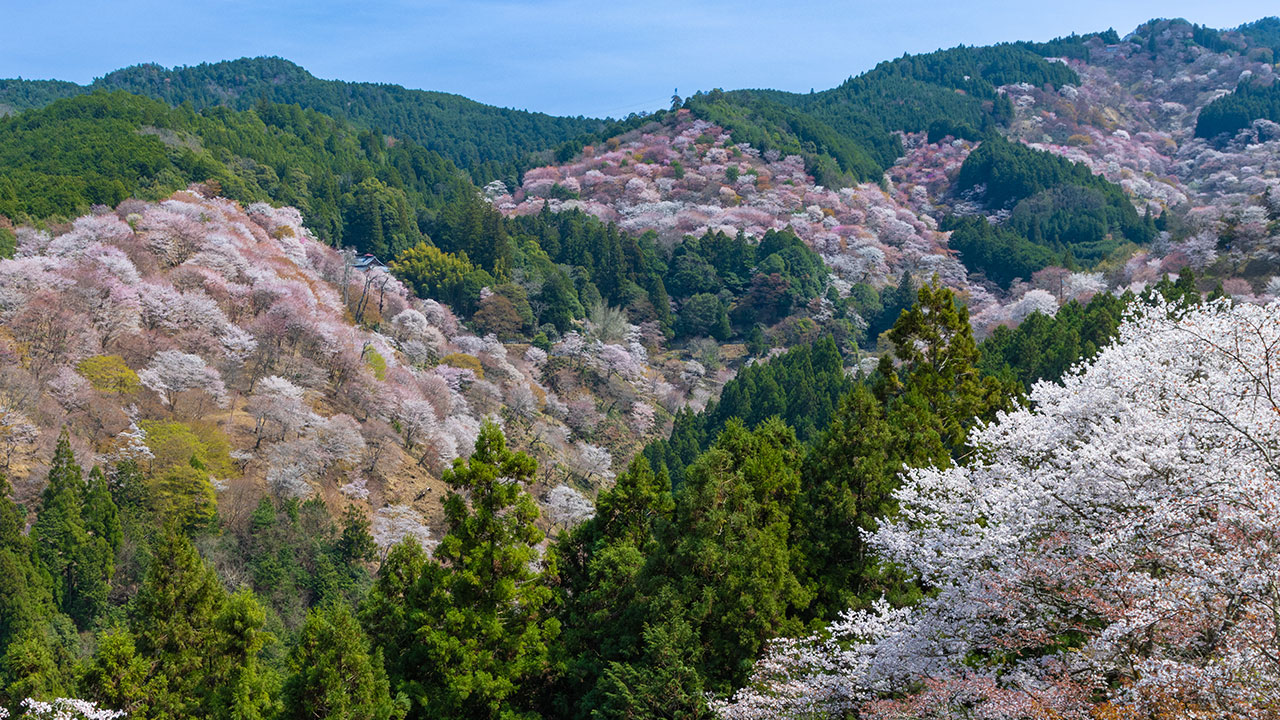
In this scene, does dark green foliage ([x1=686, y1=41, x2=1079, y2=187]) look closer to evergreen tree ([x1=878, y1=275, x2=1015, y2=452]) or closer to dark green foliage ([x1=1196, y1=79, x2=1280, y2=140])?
dark green foliage ([x1=1196, y1=79, x2=1280, y2=140])

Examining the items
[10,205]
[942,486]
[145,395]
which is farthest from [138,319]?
[942,486]

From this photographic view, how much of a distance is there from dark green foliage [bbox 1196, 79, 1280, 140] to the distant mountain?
83321mm

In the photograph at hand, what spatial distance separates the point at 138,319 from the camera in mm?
41406

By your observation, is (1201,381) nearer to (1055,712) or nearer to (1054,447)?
(1054,447)

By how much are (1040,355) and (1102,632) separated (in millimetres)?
30675

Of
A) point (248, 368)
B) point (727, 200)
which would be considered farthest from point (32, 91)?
point (248, 368)

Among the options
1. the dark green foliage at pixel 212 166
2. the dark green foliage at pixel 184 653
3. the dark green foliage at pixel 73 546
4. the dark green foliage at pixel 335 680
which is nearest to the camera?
the dark green foliage at pixel 335 680

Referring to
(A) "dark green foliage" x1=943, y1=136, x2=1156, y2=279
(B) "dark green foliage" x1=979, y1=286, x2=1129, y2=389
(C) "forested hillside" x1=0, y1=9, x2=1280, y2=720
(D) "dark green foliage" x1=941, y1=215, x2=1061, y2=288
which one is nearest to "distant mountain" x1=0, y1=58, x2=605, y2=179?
(C) "forested hillside" x1=0, y1=9, x2=1280, y2=720

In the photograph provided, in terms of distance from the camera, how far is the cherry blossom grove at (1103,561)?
28.7ft

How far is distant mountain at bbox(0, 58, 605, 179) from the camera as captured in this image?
408ft

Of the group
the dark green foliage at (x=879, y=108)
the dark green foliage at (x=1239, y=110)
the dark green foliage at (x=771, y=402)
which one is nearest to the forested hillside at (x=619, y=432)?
the dark green foliage at (x=771, y=402)

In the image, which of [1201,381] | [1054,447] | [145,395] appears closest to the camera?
[1201,381]

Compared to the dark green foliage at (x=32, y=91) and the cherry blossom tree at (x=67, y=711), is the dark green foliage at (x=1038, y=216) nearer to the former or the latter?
the cherry blossom tree at (x=67, y=711)

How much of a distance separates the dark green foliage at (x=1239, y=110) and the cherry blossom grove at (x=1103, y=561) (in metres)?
120
